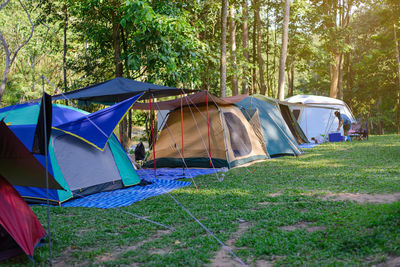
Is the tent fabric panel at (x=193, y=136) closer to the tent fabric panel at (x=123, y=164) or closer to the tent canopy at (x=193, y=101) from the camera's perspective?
the tent canopy at (x=193, y=101)

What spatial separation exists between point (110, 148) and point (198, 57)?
534cm

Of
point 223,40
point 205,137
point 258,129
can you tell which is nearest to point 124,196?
point 205,137

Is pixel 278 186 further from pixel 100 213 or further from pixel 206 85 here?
pixel 206 85

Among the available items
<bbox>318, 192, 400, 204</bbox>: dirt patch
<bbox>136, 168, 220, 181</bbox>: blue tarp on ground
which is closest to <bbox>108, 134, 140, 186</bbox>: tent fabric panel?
<bbox>136, 168, 220, 181</bbox>: blue tarp on ground

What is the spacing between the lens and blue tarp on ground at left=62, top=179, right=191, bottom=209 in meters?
5.36

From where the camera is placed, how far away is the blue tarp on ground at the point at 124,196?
536 centimetres

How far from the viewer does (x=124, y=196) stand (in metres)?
5.87

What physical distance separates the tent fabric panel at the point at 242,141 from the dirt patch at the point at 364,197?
3710 millimetres

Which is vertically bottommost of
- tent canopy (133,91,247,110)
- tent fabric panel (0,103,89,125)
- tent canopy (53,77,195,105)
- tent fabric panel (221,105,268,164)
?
tent fabric panel (221,105,268,164)

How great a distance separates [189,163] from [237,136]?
139 centimetres

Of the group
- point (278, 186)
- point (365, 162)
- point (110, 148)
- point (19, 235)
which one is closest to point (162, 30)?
point (110, 148)

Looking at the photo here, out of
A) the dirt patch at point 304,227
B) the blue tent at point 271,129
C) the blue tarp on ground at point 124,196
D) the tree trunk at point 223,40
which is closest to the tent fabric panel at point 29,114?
the blue tarp on ground at point 124,196

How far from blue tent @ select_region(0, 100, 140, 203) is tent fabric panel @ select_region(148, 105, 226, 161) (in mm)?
2170

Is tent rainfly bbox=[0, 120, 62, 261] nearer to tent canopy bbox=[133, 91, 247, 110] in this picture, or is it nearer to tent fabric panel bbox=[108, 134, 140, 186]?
tent fabric panel bbox=[108, 134, 140, 186]
